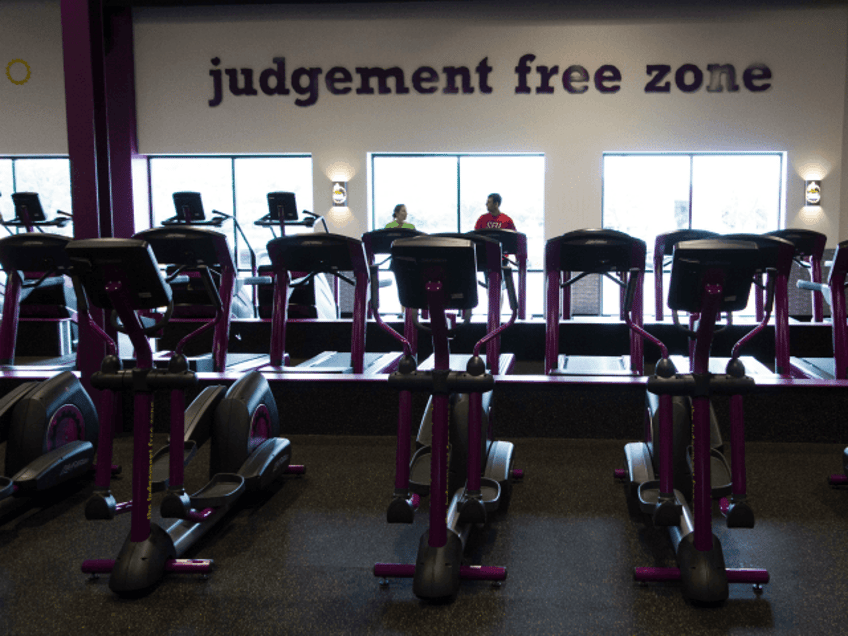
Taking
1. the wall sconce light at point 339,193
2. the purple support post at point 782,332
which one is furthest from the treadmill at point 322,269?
the wall sconce light at point 339,193

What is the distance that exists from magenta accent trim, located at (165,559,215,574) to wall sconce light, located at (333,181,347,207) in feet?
26.1

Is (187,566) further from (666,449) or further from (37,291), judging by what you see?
(37,291)

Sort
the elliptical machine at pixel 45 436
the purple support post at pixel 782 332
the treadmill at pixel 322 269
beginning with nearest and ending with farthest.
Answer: the elliptical machine at pixel 45 436 < the purple support post at pixel 782 332 < the treadmill at pixel 322 269

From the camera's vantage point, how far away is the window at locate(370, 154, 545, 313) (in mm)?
9633

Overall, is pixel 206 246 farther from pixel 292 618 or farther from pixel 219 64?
pixel 219 64

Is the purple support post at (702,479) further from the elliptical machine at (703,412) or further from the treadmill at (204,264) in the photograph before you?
the treadmill at (204,264)

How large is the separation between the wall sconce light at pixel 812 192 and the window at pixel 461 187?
361 centimetres

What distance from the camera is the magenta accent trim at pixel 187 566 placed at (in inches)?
78.8

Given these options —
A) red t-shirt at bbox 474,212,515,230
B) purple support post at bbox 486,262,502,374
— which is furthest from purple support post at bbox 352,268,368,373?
red t-shirt at bbox 474,212,515,230

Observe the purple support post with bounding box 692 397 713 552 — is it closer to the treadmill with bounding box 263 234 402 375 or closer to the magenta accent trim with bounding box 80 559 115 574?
the magenta accent trim with bounding box 80 559 115 574

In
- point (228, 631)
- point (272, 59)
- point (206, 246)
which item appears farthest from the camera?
point (272, 59)

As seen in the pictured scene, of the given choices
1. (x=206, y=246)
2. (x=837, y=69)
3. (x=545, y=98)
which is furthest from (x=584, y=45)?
(x=206, y=246)

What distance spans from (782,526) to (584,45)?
8134 mm

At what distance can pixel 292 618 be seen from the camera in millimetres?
1809
